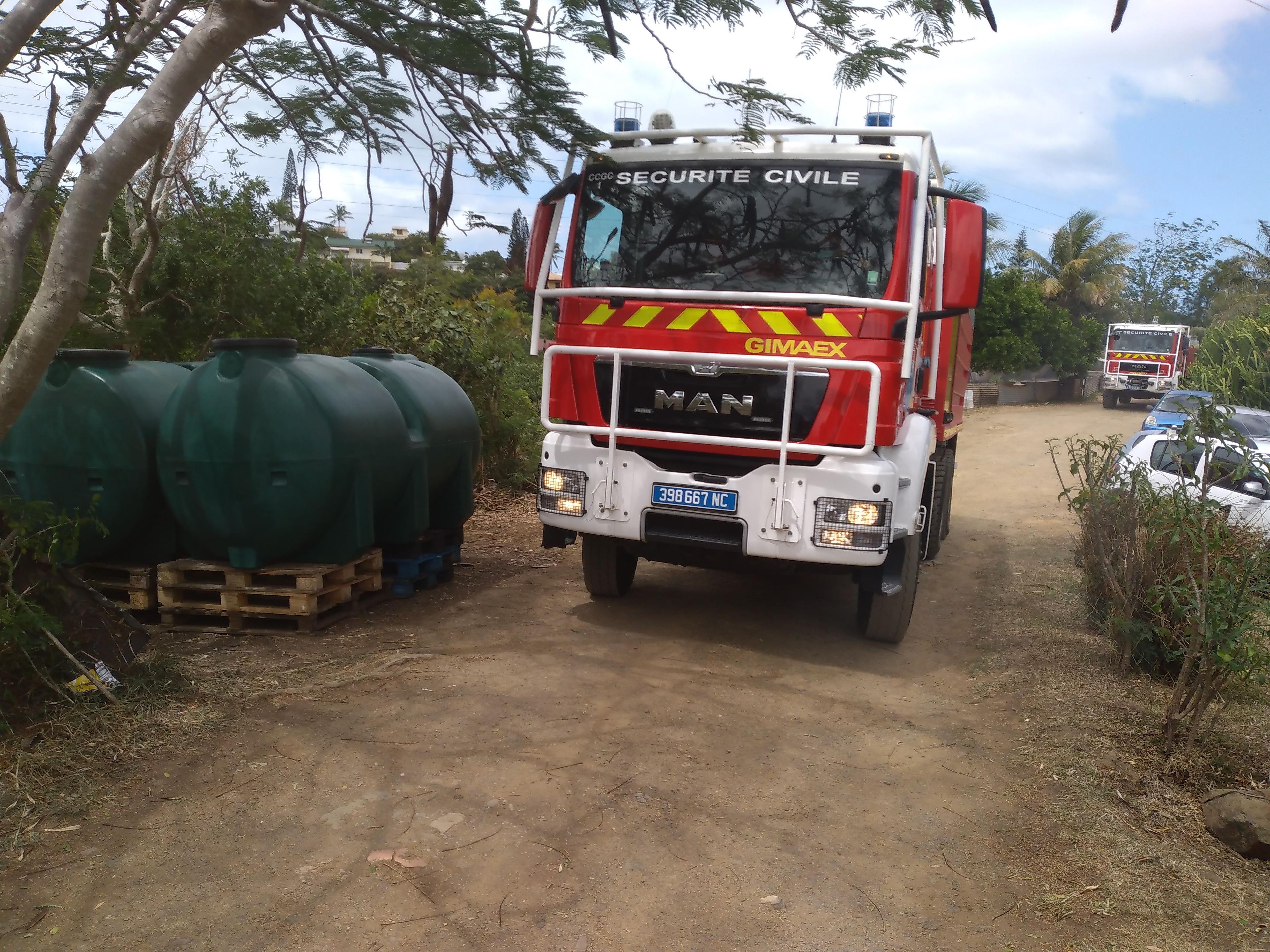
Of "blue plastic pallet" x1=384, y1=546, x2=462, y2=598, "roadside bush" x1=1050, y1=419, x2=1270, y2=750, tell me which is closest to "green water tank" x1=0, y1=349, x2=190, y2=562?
"blue plastic pallet" x1=384, y1=546, x2=462, y2=598

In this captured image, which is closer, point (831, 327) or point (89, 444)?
point (831, 327)

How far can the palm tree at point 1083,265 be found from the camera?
136 feet

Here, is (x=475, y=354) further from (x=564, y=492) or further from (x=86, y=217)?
(x=86, y=217)

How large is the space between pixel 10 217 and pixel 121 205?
197 inches

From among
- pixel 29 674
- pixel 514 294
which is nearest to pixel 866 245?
pixel 29 674

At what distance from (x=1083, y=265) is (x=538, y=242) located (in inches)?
1587

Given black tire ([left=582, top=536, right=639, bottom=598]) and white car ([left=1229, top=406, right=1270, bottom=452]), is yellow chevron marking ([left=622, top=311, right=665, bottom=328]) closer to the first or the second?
black tire ([left=582, top=536, right=639, bottom=598])

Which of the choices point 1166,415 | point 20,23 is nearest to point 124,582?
point 20,23

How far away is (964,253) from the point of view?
5.49m

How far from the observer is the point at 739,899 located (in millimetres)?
3262

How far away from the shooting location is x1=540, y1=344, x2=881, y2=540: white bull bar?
530 centimetres

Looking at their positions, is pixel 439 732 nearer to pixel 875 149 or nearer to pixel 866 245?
pixel 866 245

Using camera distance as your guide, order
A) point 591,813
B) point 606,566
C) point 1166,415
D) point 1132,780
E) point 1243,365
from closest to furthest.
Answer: point 591,813 → point 1132,780 → point 606,566 → point 1166,415 → point 1243,365

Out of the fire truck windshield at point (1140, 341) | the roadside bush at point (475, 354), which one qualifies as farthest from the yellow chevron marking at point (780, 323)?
the fire truck windshield at point (1140, 341)
